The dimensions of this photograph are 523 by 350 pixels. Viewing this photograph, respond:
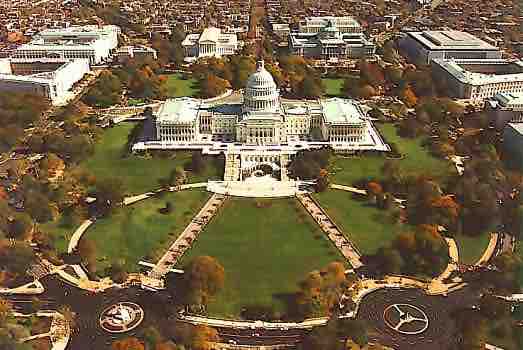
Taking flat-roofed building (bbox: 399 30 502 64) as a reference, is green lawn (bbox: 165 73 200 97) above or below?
below

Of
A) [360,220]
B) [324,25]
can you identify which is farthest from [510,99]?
[324,25]

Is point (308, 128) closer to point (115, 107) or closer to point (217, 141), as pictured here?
point (217, 141)

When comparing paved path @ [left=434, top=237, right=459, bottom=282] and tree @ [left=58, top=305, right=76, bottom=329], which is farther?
paved path @ [left=434, top=237, right=459, bottom=282]

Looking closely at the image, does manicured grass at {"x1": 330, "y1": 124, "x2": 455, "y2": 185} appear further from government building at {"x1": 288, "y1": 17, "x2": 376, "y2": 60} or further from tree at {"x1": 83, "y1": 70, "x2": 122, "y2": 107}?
government building at {"x1": 288, "y1": 17, "x2": 376, "y2": 60}

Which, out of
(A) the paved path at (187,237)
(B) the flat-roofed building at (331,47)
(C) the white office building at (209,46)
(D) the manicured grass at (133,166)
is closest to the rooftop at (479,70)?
(B) the flat-roofed building at (331,47)

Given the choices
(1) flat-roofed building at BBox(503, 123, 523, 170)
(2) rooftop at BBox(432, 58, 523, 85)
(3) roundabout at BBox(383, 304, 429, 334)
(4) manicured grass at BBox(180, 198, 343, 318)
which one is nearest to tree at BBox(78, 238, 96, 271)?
(4) manicured grass at BBox(180, 198, 343, 318)

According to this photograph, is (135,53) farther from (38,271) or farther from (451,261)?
(451,261)

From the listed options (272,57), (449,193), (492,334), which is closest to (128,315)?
(492,334)
